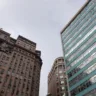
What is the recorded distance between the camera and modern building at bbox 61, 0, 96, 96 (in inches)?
1962

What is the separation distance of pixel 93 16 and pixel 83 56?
18811 millimetres

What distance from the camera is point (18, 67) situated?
6794 cm

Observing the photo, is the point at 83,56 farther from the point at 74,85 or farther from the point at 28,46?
the point at 28,46

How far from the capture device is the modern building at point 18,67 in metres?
59.1

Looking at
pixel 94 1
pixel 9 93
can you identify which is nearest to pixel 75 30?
pixel 94 1

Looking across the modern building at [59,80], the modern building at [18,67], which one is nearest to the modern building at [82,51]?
the modern building at [18,67]

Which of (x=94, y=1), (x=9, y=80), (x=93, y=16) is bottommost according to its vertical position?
(x=9, y=80)

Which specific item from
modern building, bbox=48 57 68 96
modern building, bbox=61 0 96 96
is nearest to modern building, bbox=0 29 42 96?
modern building, bbox=61 0 96 96

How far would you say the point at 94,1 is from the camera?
69.1m

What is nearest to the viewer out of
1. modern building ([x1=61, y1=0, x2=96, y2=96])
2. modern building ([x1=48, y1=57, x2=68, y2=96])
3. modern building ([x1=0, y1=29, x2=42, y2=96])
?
modern building ([x1=61, y1=0, x2=96, y2=96])

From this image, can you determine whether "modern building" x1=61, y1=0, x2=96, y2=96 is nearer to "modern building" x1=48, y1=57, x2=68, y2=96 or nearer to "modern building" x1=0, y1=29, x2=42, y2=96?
"modern building" x1=0, y1=29, x2=42, y2=96

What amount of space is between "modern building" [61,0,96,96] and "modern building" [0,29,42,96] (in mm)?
16936

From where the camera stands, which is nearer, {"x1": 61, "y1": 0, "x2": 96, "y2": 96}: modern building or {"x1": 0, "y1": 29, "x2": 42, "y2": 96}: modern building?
{"x1": 61, "y1": 0, "x2": 96, "y2": 96}: modern building

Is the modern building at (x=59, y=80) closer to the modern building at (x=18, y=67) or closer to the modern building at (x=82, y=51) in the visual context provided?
the modern building at (x=18, y=67)
